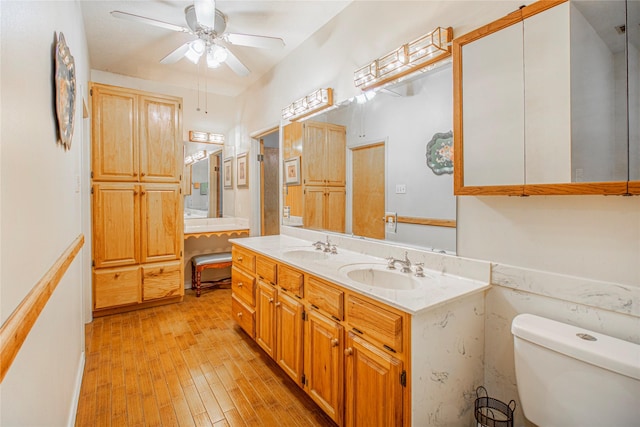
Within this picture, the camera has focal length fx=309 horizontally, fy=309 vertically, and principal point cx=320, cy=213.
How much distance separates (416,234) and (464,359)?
72cm

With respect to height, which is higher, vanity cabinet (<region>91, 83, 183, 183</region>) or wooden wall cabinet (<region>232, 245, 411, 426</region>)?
vanity cabinet (<region>91, 83, 183, 183</region>)

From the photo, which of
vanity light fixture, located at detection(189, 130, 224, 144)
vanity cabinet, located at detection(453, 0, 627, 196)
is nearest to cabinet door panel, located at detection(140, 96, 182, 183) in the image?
vanity light fixture, located at detection(189, 130, 224, 144)

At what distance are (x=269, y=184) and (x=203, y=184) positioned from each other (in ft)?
3.10

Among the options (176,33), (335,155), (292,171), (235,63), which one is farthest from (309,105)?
(176,33)

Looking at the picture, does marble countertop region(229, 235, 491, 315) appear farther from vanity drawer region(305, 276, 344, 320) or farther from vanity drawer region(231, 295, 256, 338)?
vanity drawer region(231, 295, 256, 338)

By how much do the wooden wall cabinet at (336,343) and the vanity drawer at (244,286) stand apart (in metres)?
0.11

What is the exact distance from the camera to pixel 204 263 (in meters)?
3.82

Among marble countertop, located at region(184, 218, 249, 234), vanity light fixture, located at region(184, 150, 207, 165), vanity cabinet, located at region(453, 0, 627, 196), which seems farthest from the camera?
vanity light fixture, located at region(184, 150, 207, 165)

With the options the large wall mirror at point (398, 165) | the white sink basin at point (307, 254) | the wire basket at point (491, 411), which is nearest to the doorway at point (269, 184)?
the large wall mirror at point (398, 165)

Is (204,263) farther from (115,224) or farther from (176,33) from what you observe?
(176,33)

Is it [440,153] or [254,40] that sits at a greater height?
[254,40]

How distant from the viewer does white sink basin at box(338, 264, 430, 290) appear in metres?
1.74

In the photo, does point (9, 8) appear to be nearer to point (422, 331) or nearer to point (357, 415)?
point (422, 331)

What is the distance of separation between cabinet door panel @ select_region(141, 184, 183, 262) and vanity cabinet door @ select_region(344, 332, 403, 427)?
2.79m
